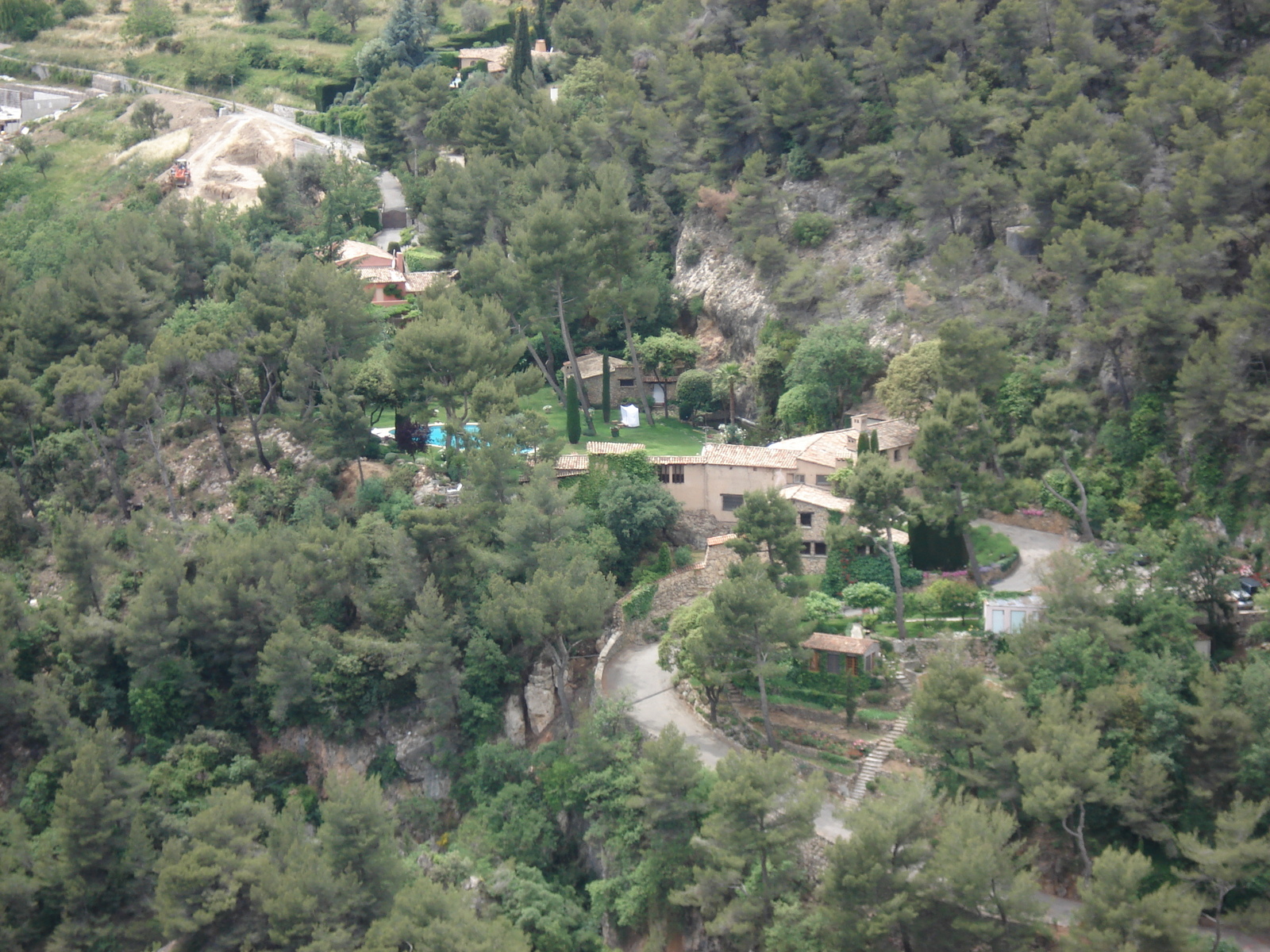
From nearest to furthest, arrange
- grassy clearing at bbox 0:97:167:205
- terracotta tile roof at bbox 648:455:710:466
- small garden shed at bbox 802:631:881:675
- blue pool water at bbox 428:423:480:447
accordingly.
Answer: small garden shed at bbox 802:631:881:675 < terracotta tile roof at bbox 648:455:710:466 < blue pool water at bbox 428:423:480:447 < grassy clearing at bbox 0:97:167:205

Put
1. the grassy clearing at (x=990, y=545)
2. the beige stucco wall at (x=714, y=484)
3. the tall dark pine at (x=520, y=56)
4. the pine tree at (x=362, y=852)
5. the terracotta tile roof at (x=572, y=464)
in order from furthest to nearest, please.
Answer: the tall dark pine at (x=520, y=56) < the terracotta tile roof at (x=572, y=464) < the beige stucco wall at (x=714, y=484) < the grassy clearing at (x=990, y=545) < the pine tree at (x=362, y=852)

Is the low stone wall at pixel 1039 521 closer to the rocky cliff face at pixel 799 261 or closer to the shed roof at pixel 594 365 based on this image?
the rocky cliff face at pixel 799 261

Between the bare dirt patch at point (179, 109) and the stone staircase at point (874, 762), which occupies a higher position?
the bare dirt patch at point (179, 109)

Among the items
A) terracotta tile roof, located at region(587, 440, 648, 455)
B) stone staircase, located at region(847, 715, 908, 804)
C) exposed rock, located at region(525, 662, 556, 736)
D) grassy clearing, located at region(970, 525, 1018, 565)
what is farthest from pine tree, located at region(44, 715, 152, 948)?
grassy clearing, located at region(970, 525, 1018, 565)

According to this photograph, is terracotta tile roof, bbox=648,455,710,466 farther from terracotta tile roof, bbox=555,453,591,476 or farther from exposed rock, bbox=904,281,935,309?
exposed rock, bbox=904,281,935,309

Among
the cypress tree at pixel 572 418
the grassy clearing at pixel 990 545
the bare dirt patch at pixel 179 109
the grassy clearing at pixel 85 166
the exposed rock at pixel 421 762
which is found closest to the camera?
the grassy clearing at pixel 990 545

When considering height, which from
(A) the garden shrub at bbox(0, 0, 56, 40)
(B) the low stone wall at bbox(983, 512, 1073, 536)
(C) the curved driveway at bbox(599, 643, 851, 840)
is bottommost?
(C) the curved driveway at bbox(599, 643, 851, 840)

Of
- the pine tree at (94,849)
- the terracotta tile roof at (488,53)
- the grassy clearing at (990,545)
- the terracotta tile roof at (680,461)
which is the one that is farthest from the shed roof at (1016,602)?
the terracotta tile roof at (488,53)

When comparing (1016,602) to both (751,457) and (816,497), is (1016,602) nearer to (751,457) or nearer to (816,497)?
(816,497)
